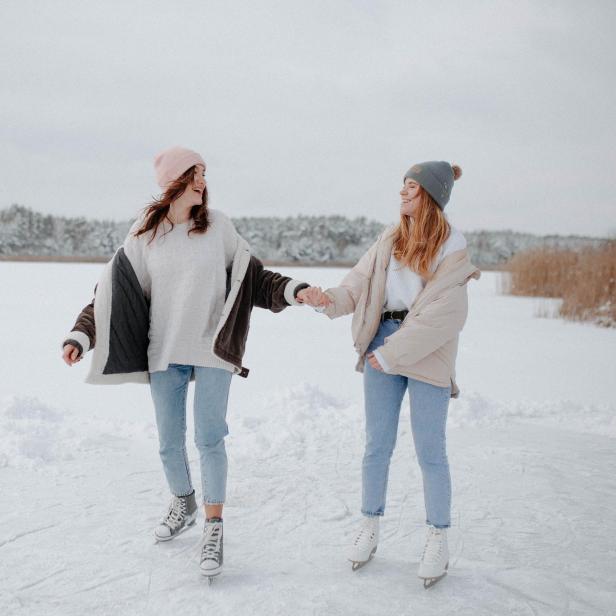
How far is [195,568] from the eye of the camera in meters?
2.64

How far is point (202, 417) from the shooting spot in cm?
261

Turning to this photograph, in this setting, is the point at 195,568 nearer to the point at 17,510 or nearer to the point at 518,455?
the point at 17,510

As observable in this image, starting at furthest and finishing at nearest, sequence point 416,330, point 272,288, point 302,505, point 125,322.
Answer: point 302,505 → point 272,288 → point 125,322 → point 416,330

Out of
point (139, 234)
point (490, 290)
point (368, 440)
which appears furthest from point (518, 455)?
point (490, 290)

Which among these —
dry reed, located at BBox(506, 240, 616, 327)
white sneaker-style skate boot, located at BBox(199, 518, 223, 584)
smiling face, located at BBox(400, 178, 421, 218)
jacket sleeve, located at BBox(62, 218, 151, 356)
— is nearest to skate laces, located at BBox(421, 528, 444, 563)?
white sneaker-style skate boot, located at BBox(199, 518, 223, 584)

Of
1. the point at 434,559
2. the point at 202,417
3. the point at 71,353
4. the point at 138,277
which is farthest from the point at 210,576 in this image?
the point at 138,277

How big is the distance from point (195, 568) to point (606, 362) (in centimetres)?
687

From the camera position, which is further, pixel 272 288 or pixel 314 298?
pixel 272 288

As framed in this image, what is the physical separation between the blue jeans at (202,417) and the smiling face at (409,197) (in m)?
1.01

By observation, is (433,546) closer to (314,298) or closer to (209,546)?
(209,546)

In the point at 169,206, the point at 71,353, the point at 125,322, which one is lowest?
the point at 71,353

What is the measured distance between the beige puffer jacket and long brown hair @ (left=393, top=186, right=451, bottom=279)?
61 mm

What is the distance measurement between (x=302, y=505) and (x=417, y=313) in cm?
137

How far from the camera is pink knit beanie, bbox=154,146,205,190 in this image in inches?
103
